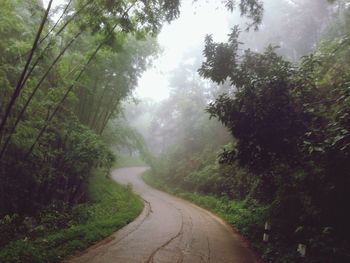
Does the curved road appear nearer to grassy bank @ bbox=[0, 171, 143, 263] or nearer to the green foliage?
grassy bank @ bbox=[0, 171, 143, 263]

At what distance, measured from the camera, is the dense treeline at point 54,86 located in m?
7.59

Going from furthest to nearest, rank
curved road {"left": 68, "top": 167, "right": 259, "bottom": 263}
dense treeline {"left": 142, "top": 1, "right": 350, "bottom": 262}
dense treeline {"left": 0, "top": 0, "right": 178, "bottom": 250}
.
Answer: dense treeline {"left": 0, "top": 0, "right": 178, "bottom": 250}, curved road {"left": 68, "top": 167, "right": 259, "bottom": 263}, dense treeline {"left": 142, "top": 1, "right": 350, "bottom": 262}

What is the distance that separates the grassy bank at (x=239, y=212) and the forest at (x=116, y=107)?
9cm

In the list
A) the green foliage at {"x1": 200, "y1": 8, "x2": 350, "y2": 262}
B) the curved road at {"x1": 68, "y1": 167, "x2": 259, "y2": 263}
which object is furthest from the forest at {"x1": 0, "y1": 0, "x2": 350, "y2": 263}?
the curved road at {"x1": 68, "y1": 167, "x2": 259, "y2": 263}

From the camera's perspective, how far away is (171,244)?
8.61 metres

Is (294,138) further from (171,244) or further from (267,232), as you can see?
(171,244)

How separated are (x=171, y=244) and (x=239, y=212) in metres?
5.33

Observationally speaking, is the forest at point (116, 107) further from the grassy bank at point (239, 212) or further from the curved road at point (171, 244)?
the curved road at point (171, 244)

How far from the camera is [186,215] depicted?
1382 centimetres

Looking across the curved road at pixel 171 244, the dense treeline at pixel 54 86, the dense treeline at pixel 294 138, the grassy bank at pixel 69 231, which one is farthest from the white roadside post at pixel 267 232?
the dense treeline at pixel 54 86

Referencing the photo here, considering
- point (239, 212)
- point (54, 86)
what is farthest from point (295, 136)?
point (54, 86)

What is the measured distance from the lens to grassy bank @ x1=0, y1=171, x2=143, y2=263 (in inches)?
256

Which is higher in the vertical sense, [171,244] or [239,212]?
[239,212]

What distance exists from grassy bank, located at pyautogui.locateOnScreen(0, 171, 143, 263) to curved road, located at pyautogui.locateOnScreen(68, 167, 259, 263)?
0.31 metres
